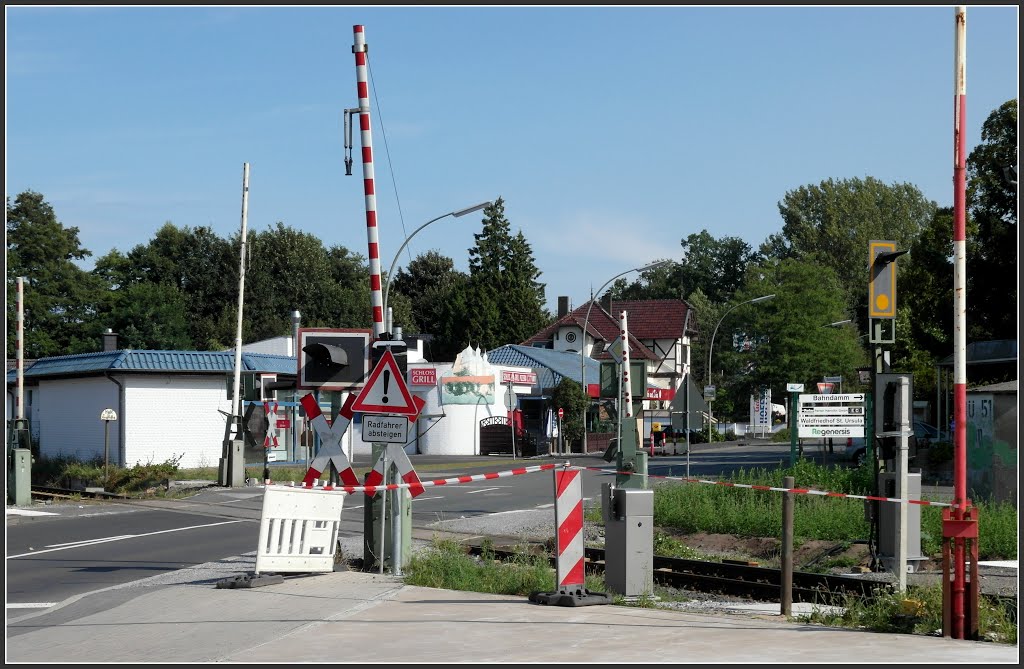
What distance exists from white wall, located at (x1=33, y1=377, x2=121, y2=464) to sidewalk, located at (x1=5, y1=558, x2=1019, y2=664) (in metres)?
25.9

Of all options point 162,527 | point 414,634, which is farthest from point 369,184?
point 162,527

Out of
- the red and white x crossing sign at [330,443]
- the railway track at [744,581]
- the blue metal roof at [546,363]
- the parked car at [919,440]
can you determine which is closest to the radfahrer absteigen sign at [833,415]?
the railway track at [744,581]

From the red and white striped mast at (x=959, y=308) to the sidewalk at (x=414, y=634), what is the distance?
0.55 m

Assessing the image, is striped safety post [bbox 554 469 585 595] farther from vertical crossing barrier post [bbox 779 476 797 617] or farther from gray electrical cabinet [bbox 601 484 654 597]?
vertical crossing barrier post [bbox 779 476 797 617]

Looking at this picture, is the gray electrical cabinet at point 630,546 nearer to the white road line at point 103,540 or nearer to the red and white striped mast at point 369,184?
the red and white striped mast at point 369,184

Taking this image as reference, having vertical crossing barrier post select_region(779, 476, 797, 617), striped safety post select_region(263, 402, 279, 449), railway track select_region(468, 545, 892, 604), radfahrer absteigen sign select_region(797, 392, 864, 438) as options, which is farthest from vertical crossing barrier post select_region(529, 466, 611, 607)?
striped safety post select_region(263, 402, 279, 449)

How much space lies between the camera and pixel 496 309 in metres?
98.2

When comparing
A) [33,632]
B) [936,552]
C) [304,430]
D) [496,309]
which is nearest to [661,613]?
[33,632]

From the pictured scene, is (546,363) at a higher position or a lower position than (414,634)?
higher

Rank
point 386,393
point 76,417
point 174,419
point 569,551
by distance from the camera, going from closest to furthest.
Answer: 1. point 569,551
2. point 386,393
3. point 174,419
4. point 76,417

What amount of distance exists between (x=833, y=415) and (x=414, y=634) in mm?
15163

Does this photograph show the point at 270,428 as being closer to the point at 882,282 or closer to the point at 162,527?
the point at 162,527

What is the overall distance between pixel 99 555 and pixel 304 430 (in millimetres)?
25958

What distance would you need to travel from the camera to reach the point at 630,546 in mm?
11344
